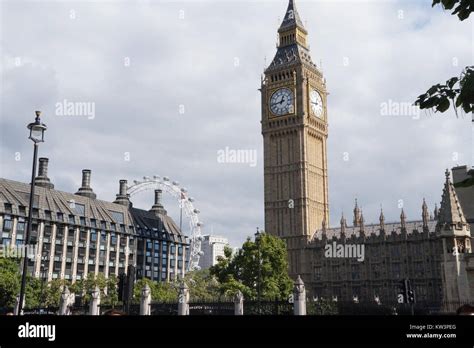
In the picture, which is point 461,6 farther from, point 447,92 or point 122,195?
point 122,195

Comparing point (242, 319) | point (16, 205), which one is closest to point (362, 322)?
point (242, 319)

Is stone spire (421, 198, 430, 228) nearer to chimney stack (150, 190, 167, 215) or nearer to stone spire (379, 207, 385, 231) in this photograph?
stone spire (379, 207, 385, 231)

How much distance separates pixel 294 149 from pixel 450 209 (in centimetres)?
5986

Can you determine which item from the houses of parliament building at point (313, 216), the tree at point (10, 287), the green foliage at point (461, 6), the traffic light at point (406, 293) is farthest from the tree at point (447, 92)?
the houses of parliament building at point (313, 216)

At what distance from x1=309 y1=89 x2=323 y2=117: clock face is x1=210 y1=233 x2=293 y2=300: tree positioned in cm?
5398

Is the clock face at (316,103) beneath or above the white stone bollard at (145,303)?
above

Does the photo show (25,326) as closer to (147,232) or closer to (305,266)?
(305,266)

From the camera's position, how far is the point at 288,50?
381 feet

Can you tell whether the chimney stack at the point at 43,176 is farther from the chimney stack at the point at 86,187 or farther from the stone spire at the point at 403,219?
the stone spire at the point at 403,219

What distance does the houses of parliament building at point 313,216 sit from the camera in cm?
9088

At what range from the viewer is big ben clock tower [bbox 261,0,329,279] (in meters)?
106

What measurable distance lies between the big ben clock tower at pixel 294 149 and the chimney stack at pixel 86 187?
3687cm

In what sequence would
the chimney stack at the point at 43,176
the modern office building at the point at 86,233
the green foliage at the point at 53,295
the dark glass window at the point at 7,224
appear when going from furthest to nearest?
1. the chimney stack at the point at 43,176
2. the modern office building at the point at 86,233
3. the dark glass window at the point at 7,224
4. the green foliage at the point at 53,295

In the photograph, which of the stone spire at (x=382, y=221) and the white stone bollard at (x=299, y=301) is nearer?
the white stone bollard at (x=299, y=301)
